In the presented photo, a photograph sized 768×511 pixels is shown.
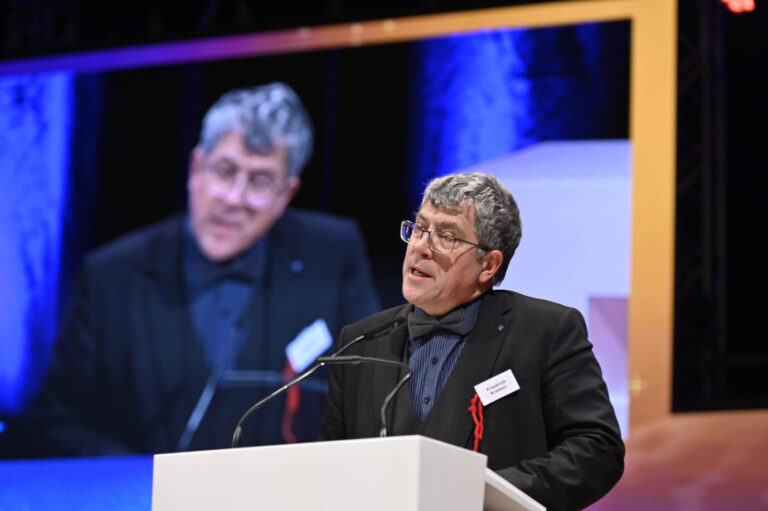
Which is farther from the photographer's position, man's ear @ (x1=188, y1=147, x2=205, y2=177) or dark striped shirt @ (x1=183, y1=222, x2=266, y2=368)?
man's ear @ (x1=188, y1=147, x2=205, y2=177)

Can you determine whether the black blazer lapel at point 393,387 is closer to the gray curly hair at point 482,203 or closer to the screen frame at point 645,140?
the gray curly hair at point 482,203

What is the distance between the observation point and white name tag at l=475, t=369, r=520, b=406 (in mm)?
2445

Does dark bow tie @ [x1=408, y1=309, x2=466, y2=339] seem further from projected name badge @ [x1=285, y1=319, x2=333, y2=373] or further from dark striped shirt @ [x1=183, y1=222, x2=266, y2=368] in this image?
dark striped shirt @ [x1=183, y1=222, x2=266, y2=368]

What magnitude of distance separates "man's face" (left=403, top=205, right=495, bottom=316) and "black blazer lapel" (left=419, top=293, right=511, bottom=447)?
0.30 feet

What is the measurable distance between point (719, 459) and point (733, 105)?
5.37ft

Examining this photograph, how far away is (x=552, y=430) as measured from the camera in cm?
245

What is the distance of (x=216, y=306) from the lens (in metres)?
5.41

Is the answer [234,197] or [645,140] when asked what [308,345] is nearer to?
[234,197]

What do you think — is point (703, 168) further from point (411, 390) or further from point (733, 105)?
point (411, 390)

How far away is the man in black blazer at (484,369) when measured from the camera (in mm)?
2369

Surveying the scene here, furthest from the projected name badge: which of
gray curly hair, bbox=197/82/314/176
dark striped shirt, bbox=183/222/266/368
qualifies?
gray curly hair, bbox=197/82/314/176

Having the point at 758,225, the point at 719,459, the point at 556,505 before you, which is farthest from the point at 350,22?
the point at 556,505

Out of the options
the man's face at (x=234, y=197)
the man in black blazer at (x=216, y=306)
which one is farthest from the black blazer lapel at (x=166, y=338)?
the man's face at (x=234, y=197)

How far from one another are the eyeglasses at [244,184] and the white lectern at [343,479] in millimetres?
3443
